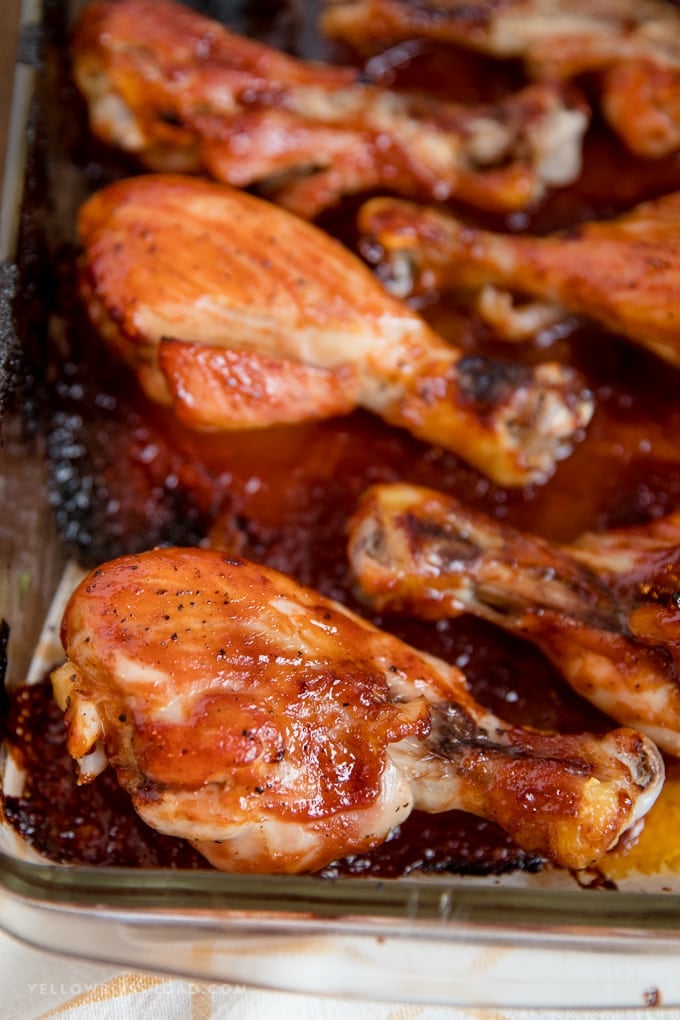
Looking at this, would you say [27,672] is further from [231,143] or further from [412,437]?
[231,143]

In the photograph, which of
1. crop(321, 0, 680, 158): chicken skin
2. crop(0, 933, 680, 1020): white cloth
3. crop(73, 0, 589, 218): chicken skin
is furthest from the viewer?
crop(321, 0, 680, 158): chicken skin

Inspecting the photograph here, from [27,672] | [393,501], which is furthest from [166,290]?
[27,672]

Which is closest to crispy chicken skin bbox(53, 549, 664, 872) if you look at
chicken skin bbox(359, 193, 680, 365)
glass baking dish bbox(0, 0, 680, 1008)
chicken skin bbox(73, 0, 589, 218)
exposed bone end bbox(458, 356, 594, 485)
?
glass baking dish bbox(0, 0, 680, 1008)

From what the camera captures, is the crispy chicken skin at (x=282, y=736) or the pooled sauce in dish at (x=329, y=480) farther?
the pooled sauce in dish at (x=329, y=480)

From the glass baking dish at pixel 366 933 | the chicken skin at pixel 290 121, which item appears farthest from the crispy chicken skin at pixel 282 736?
the chicken skin at pixel 290 121

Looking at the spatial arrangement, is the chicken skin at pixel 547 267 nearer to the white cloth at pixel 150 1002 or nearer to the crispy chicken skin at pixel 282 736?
the crispy chicken skin at pixel 282 736

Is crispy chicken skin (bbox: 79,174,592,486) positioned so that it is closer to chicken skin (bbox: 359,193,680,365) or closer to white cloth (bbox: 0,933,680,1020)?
chicken skin (bbox: 359,193,680,365)
